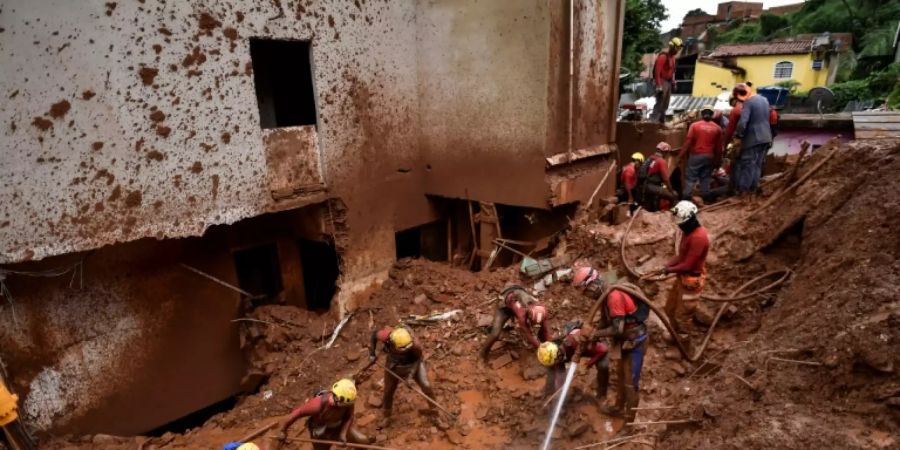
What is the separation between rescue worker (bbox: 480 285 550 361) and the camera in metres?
5.72

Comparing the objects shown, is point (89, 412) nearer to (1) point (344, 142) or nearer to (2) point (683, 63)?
(1) point (344, 142)

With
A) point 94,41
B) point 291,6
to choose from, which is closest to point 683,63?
point 291,6

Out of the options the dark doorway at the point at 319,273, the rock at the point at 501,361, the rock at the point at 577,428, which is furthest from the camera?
→ the dark doorway at the point at 319,273

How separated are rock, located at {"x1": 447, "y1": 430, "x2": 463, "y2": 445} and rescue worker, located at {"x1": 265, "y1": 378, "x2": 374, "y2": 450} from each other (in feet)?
3.17

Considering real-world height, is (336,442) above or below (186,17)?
below

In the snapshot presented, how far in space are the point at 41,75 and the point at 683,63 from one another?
36.0m

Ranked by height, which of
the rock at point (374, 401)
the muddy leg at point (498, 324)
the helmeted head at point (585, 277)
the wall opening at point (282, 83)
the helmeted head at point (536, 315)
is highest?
the wall opening at point (282, 83)

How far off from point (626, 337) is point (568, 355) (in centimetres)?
64

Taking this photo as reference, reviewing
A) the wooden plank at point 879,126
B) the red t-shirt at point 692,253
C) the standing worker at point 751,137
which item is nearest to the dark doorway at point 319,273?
the red t-shirt at point 692,253

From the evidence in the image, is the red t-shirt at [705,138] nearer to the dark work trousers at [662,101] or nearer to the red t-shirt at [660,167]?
the red t-shirt at [660,167]

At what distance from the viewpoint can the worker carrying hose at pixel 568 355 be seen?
4.93 m

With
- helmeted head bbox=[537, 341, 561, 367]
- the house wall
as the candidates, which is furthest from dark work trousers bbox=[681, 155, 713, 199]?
the house wall

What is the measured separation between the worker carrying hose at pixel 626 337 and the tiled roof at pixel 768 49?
29.2 m

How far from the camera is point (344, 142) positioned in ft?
24.7
